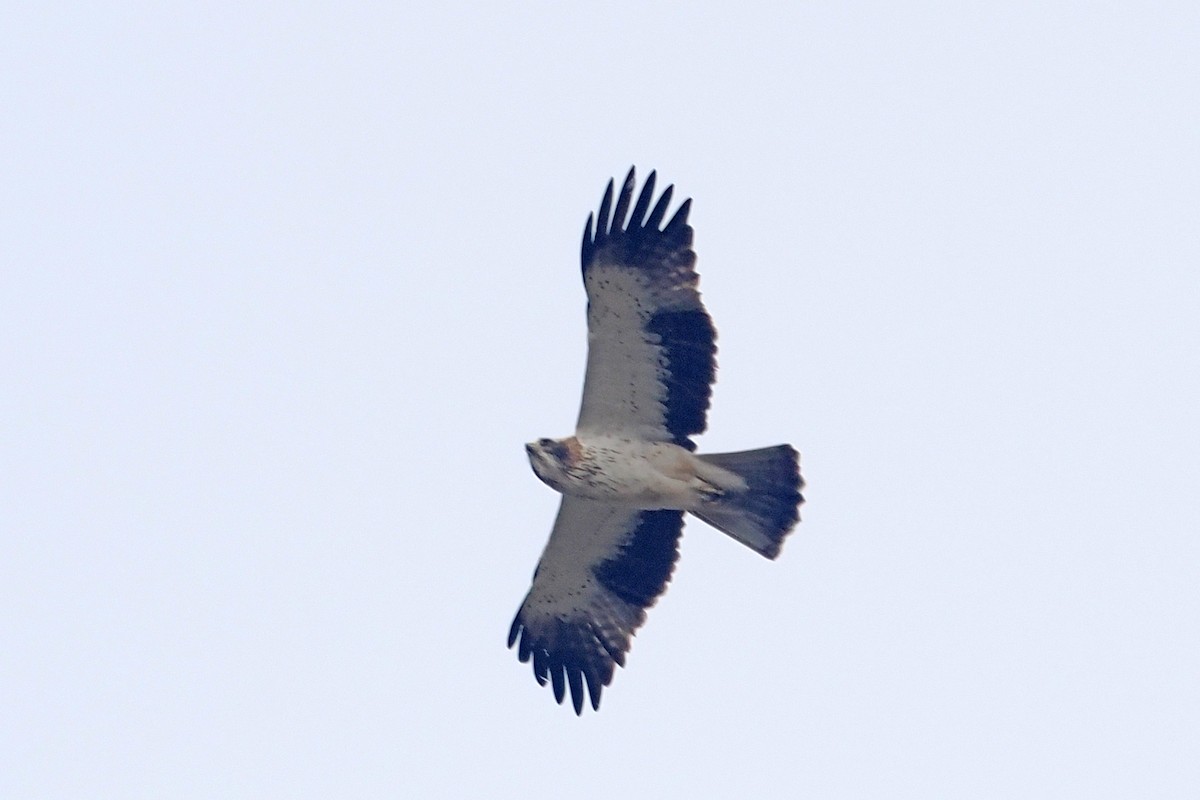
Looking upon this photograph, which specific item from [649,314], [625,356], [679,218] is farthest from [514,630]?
[679,218]

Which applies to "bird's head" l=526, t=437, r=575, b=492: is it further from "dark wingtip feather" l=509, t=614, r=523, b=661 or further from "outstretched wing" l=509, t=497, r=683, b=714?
"dark wingtip feather" l=509, t=614, r=523, b=661

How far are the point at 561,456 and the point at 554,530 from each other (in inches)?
44.5

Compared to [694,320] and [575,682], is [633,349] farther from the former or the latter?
[575,682]

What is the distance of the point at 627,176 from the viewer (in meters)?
14.1

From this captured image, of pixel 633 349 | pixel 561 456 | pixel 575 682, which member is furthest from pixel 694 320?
pixel 575 682

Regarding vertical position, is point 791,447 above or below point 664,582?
above

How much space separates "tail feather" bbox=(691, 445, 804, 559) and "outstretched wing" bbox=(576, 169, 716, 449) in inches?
17.9

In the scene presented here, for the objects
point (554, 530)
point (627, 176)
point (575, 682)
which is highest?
point (627, 176)

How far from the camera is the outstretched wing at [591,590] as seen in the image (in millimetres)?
15227

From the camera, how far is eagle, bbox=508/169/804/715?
14047 millimetres

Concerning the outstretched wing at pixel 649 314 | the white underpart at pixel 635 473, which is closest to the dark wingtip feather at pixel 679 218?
the outstretched wing at pixel 649 314

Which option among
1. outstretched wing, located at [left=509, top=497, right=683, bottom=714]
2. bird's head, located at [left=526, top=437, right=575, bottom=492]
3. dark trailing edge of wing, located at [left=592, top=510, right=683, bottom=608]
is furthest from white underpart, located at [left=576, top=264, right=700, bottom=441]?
dark trailing edge of wing, located at [left=592, top=510, right=683, bottom=608]

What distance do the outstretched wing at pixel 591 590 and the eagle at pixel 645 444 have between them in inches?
0.5

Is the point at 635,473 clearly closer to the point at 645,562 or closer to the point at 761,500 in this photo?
the point at 761,500
